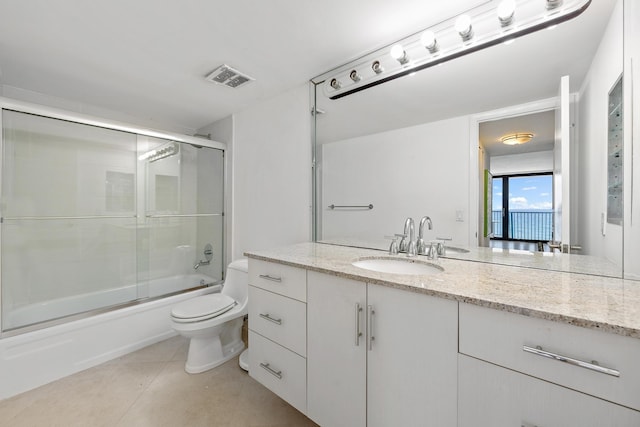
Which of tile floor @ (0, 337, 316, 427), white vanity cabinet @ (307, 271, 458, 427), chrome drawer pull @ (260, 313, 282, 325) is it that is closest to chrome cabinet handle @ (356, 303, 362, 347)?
white vanity cabinet @ (307, 271, 458, 427)

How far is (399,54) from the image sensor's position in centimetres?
151

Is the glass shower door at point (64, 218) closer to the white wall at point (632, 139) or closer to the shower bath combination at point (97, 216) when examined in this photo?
the shower bath combination at point (97, 216)

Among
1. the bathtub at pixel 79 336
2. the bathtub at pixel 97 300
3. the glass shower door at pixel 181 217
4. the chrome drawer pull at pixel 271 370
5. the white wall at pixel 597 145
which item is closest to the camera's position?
the white wall at pixel 597 145

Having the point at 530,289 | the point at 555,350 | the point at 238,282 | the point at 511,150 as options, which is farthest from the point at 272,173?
the point at 555,350

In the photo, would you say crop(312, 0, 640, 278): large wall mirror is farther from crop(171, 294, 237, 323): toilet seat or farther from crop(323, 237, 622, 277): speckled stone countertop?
crop(171, 294, 237, 323): toilet seat

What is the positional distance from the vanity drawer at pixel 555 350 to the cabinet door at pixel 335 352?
15.9 inches

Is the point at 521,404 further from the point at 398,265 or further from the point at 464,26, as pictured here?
the point at 464,26

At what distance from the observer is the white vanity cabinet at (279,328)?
4.21 ft

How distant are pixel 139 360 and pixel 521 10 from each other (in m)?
3.15

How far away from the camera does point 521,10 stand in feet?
3.97

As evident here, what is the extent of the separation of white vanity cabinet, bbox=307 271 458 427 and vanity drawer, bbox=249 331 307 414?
6cm

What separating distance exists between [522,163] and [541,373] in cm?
91

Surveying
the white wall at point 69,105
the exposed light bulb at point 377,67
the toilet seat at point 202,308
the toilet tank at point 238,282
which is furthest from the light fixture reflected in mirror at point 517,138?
the white wall at point 69,105

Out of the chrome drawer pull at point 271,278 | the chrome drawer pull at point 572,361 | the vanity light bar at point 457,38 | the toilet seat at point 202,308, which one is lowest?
the toilet seat at point 202,308
